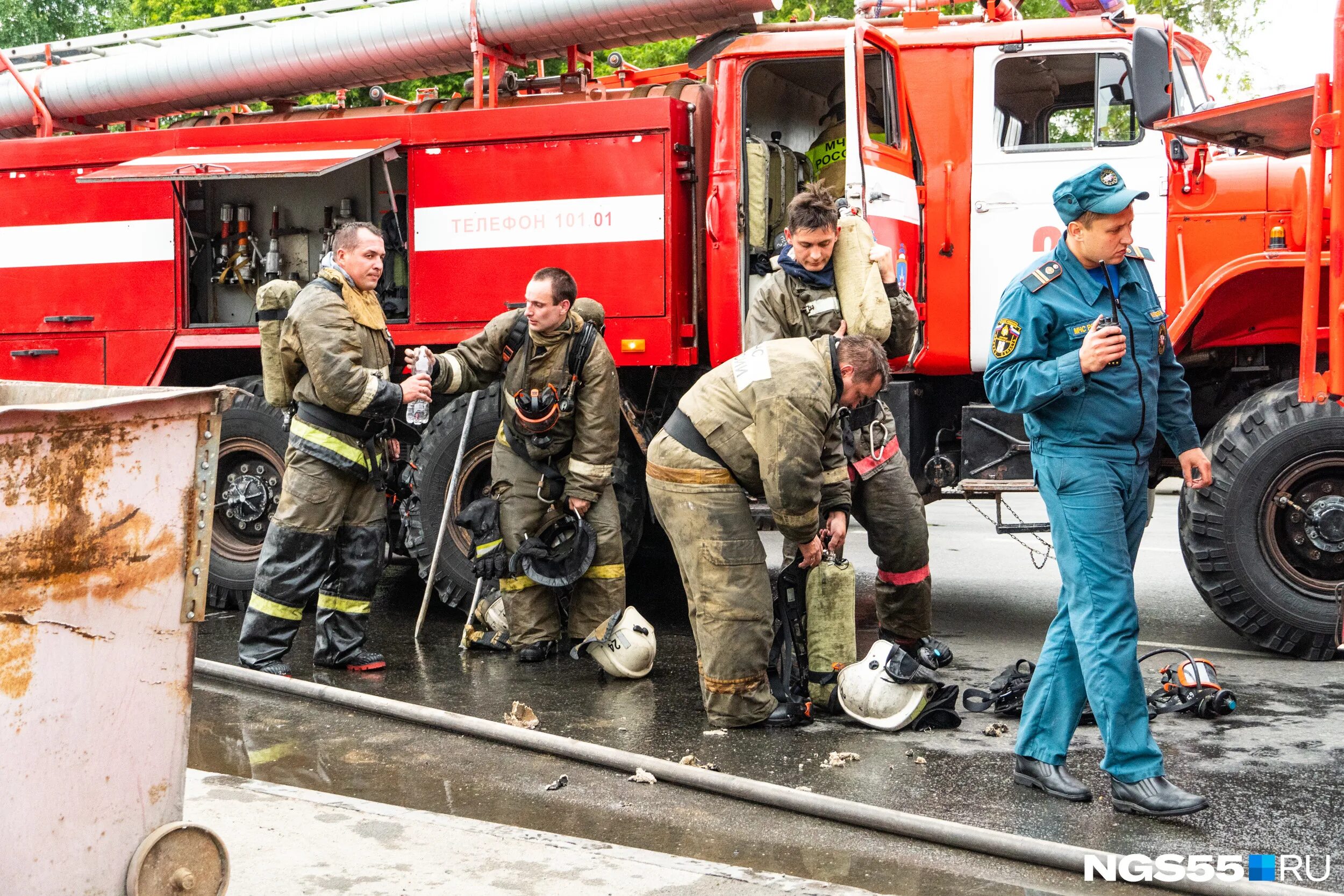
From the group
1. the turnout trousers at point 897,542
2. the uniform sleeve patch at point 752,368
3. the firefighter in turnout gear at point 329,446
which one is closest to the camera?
the uniform sleeve patch at point 752,368

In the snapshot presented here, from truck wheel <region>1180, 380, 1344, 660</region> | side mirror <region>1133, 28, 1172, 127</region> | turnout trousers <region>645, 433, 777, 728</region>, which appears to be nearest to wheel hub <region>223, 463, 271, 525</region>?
turnout trousers <region>645, 433, 777, 728</region>

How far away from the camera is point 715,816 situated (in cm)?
396

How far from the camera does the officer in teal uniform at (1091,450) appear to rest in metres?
3.87

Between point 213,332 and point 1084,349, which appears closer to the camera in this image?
point 1084,349

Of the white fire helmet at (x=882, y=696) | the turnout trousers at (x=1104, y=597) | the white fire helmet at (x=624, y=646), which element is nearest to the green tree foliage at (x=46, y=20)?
the white fire helmet at (x=624, y=646)

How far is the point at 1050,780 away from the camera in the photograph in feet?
13.4

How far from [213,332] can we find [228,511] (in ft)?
3.28

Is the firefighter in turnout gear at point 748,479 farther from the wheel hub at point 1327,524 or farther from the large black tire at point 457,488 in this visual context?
the wheel hub at point 1327,524

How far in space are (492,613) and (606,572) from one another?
2.33 ft

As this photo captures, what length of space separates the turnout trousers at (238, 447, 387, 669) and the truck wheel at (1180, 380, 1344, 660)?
12.0 ft

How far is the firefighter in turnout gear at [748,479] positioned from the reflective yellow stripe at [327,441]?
4.94ft

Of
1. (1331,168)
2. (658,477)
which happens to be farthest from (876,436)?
(1331,168)

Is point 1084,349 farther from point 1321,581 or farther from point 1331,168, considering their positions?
point 1321,581

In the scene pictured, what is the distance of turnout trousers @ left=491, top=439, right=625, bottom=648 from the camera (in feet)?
20.2
